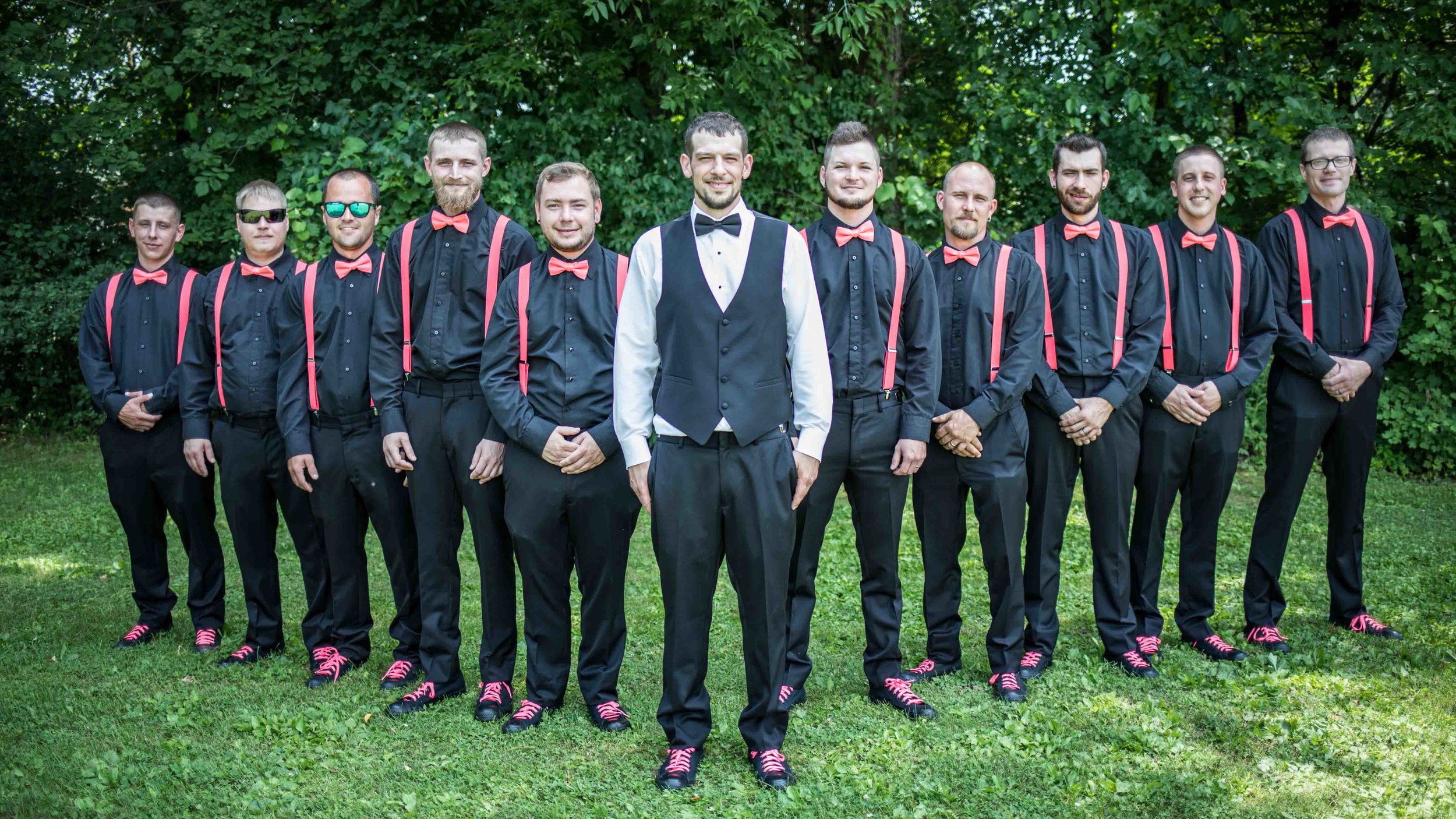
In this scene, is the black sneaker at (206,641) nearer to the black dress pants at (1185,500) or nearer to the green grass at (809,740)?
the green grass at (809,740)

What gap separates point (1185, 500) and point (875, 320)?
2116 mm

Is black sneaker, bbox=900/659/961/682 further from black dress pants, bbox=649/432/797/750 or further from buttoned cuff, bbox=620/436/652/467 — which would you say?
buttoned cuff, bbox=620/436/652/467

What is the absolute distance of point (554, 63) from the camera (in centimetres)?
1038

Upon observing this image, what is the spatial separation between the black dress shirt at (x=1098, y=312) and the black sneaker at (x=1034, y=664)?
1.14 meters

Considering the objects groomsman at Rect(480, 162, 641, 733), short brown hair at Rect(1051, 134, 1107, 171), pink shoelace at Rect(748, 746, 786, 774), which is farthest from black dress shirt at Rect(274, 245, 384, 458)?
short brown hair at Rect(1051, 134, 1107, 171)

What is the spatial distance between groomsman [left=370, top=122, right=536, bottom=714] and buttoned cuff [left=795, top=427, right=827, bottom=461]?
4.35ft

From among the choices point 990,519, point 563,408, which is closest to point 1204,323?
point 990,519

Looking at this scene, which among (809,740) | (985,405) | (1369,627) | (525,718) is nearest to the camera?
(809,740)

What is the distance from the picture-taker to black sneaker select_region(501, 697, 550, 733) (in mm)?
4559

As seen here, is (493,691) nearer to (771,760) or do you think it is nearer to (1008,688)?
(771,760)

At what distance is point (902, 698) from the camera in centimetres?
476

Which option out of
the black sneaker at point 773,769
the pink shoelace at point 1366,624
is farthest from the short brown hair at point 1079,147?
the black sneaker at point 773,769

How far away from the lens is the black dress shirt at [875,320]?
181 inches

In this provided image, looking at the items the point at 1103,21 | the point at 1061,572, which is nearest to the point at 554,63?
the point at 1103,21
